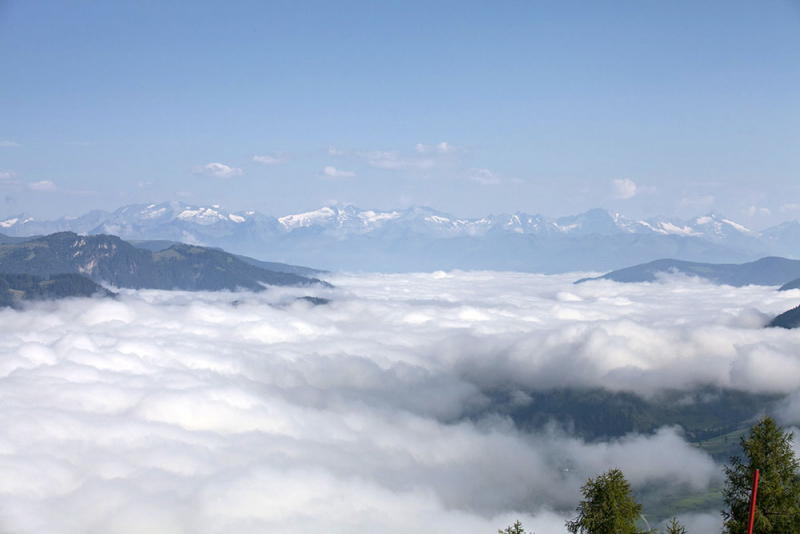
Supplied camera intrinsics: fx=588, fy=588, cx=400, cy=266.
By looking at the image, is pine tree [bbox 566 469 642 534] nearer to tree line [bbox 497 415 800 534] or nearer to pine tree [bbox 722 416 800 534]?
tree line [bbox 497 415 800 534]

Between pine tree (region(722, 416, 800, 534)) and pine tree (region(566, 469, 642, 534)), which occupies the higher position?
pine tree (region(722, 416, 800, 534))

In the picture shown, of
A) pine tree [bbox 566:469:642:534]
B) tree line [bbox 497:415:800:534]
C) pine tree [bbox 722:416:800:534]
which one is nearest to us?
pine tree [bbox 722:416:800:534]

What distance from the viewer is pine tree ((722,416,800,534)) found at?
3225cm

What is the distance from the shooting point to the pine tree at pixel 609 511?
1357 inches

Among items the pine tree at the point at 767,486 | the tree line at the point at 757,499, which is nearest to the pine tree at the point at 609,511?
the tree line at the point at 757,499

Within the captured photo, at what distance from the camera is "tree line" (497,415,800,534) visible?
32531 millimetres

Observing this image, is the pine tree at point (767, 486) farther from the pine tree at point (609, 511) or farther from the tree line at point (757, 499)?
the pine tree at point (609, 511)

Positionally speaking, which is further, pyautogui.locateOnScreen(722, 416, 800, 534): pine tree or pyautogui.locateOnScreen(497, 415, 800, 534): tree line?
pyautogui.locateOnScreen(497, 415, 800, 534): tree line

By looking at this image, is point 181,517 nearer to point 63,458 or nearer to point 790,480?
point 63,458

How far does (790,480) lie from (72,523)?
177m

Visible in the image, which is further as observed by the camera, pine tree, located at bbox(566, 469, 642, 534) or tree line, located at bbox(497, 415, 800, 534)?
pine tree, located at bbox(566, 469, 642, 534)

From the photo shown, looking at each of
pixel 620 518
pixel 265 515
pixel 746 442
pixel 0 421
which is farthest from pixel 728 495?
pixel 0 421

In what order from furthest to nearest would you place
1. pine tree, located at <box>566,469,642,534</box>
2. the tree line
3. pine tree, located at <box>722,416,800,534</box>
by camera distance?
pine tree, located at <box>566,469,642,534</box>, the tree line, pine tree, located at <box>722,416,800,534</box>

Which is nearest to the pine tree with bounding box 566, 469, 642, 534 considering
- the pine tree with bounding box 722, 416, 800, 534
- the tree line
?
the tree line
